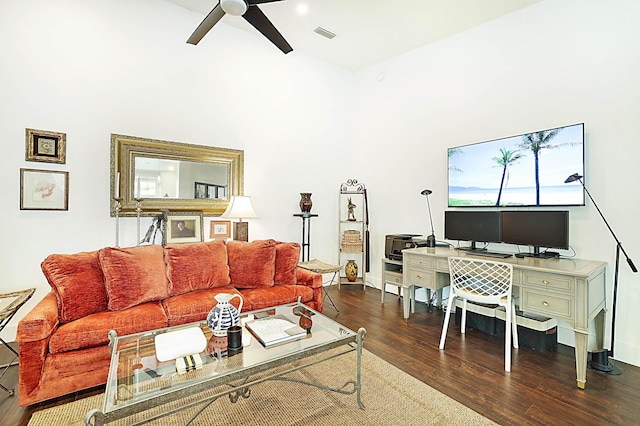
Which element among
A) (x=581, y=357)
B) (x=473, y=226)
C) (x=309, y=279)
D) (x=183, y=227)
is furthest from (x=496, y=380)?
(x=183, y=227)

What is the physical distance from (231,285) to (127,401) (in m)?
1.73

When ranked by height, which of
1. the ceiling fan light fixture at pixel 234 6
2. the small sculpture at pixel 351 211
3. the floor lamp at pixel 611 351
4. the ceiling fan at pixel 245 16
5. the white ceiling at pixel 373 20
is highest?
the white ceiling at pixel 373 20

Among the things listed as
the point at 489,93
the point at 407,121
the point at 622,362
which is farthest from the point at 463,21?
the point at 622,362

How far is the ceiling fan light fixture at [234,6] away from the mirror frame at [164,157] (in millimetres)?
1753

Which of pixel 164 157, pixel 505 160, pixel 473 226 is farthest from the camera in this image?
pixel 164 157

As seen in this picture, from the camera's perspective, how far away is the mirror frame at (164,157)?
11.0 ft

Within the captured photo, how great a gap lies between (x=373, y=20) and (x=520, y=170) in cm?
242

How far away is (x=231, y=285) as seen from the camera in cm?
304

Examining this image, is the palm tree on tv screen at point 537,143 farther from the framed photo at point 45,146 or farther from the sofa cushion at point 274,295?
the framed photo at point 45,146

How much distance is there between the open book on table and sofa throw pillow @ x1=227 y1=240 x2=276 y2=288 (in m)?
0.83

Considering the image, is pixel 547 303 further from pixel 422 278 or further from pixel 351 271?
pixel 351 271

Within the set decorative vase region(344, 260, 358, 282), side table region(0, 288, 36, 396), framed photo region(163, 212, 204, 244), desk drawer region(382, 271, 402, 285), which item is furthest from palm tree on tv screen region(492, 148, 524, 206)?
side table region(0, 288, 36, 396)

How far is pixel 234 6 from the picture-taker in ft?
7.93

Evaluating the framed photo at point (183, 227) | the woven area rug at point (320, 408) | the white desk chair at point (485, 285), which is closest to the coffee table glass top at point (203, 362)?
the woven area rug at point (320, 408)
